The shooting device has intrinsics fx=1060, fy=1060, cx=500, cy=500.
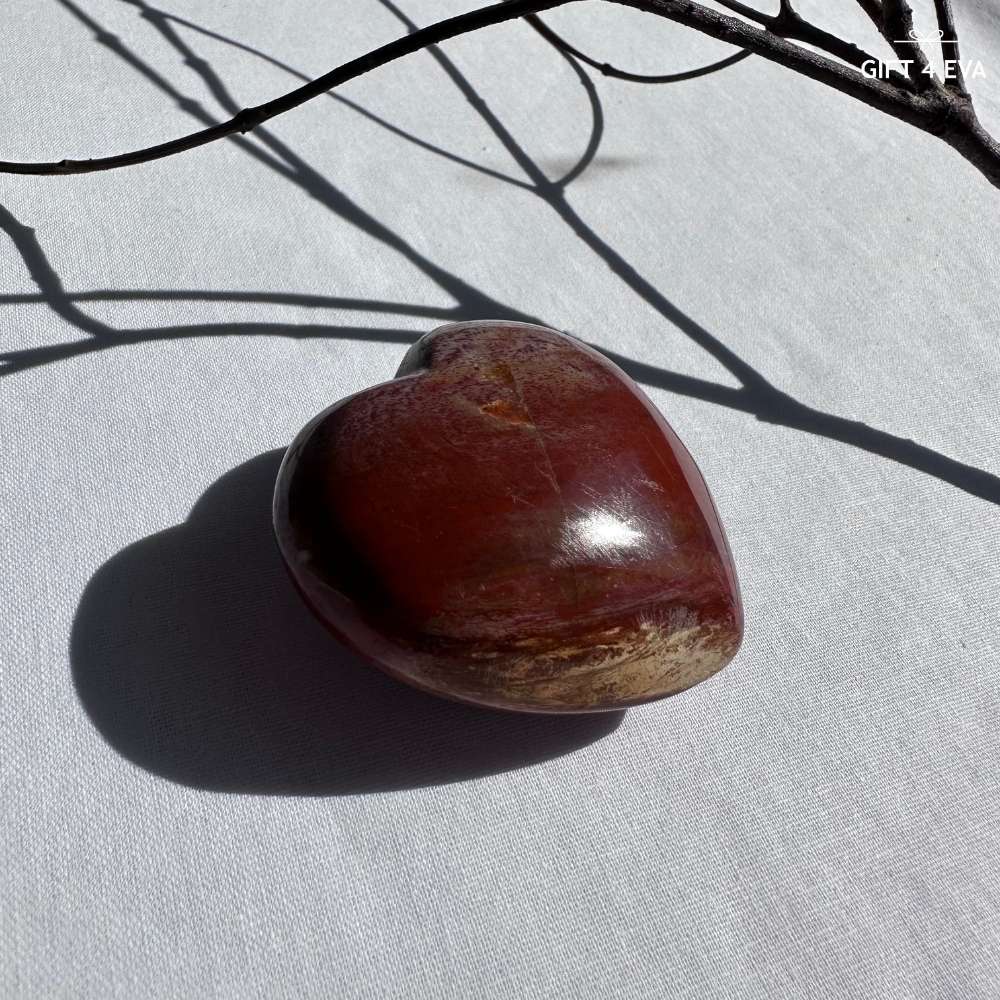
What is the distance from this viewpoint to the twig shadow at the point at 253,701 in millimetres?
642

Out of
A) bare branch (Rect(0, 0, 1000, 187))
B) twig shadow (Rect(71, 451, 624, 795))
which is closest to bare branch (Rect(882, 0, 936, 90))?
bare branch (Rect(0, 0, 1000, 187))

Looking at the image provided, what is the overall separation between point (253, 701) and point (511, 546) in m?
0.21

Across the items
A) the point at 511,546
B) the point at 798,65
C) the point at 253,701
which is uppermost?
the point at 798,65

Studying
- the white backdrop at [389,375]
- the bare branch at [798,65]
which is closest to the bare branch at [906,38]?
the bare branch at [798,65]

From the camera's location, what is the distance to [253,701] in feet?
2.18

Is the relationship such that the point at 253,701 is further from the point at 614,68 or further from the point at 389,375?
the point at 614,68

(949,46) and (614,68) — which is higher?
(949,46)

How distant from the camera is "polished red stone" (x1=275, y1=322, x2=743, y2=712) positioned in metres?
0.58

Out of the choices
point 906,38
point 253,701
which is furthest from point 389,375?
point 906,38

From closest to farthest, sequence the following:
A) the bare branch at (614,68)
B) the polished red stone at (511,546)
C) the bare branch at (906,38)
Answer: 1. the polished red stone at (511,546)
2. the bare branch at (906,38)
3. the bare branch at (614,68)

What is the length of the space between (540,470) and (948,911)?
1.17 ft

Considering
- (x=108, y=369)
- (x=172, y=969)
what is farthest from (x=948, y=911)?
(x=108, y=369)

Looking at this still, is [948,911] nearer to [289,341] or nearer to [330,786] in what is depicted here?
[330,786]

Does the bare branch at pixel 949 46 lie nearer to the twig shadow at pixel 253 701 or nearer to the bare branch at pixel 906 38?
the bare branch at pixel 906 38
